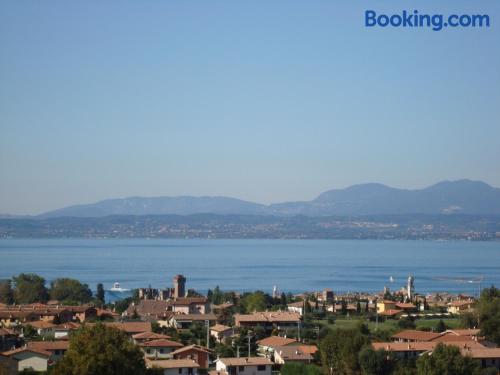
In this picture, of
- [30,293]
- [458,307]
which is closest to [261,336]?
[458,307]

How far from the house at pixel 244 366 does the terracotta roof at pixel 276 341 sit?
8.24ft

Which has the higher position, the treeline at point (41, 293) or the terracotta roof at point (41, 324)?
the treeline at point (41, 293)

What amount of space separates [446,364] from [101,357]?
5942 millimetres

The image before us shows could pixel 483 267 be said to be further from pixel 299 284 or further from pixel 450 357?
pixel 450 357

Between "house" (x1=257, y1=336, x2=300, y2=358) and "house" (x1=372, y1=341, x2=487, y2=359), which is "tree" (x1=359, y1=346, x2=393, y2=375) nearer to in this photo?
"house" (x1=372, y1=341, x2=487, y2=359)

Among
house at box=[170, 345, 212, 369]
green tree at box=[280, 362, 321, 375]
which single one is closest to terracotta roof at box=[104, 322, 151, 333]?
house at box=[170, 345, 212, 369]

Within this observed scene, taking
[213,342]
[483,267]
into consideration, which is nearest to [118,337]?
[213,342]

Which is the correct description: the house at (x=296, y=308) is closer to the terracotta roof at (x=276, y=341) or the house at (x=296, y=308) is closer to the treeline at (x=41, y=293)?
the treeline at (x=41, y=293)

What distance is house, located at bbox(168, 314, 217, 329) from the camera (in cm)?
2784

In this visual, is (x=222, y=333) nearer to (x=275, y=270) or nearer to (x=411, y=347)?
(x=411, y=347)

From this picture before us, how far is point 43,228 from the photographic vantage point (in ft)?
608

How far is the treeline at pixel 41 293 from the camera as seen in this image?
3772 centimetres

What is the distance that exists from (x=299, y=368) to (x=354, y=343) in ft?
4.21

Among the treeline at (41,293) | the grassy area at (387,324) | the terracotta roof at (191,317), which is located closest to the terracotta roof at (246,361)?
the grassy area at (387,324)
